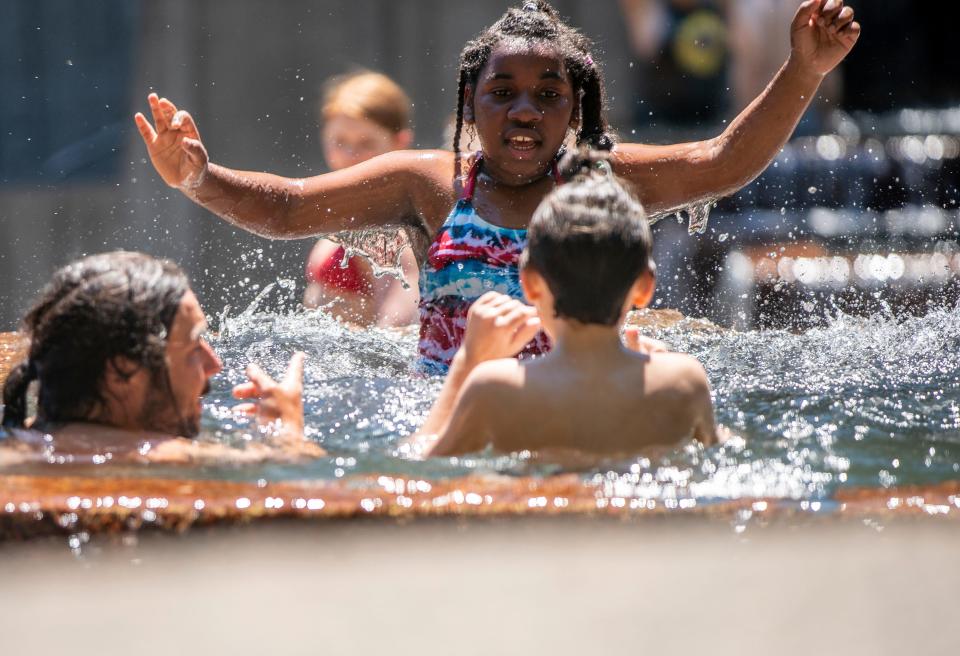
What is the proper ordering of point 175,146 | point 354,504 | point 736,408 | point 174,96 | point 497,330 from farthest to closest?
point 174,96 < point 175,146 < point 736,408 < point 497,330 < point 354,504

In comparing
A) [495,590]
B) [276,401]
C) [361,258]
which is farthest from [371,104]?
[495,590]

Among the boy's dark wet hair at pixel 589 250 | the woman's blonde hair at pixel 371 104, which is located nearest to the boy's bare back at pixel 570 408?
the boy's dark wet hair at pixel 589 250

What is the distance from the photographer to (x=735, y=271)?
6.74 metres

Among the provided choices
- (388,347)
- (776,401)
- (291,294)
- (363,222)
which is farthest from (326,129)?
(776,401)

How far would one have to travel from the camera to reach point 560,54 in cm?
359

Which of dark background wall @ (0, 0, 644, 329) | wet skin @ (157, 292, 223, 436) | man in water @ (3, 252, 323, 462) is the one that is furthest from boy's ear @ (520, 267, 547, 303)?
dark background wall @ (0, 0, 644, 329)

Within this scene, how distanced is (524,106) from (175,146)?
895mm

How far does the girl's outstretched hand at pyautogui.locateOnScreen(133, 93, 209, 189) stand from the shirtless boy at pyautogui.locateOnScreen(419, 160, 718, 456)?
1125 mm

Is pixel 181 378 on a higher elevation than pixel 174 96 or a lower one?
lower

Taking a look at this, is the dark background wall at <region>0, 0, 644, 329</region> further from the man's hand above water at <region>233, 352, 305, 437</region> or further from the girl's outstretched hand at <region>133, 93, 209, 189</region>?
the man's hand above water at <region>233, 352, 305, 437</region>

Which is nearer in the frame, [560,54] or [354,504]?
[354,504]

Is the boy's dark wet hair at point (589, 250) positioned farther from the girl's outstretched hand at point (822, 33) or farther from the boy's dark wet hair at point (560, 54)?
the girl's outstretched hand at point (822, 33)

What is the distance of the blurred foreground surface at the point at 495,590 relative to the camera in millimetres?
1906

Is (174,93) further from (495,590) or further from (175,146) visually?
(495,590)
